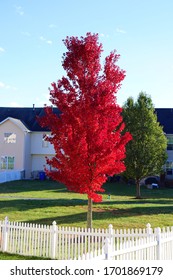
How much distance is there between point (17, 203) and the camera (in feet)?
82.3

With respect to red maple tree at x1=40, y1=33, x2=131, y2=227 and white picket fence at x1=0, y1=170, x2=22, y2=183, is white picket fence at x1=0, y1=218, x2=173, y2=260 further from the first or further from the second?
white picket fence at x1=0, y1=170, x2=22, y2=183

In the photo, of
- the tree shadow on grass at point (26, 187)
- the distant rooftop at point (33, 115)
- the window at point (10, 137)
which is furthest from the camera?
the distant rooftop at point (33, 115)

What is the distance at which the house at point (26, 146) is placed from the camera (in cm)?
4709

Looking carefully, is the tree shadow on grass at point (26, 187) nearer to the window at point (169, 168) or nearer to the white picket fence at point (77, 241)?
the window at point (169, 168)

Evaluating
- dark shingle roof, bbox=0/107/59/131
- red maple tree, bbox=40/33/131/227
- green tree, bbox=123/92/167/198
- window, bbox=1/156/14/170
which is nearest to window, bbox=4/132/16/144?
window, bbox=1/156/14/170

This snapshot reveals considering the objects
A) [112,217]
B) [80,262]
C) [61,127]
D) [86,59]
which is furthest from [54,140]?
[80,262]

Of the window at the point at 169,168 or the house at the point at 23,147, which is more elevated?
the house at the point at 23,147

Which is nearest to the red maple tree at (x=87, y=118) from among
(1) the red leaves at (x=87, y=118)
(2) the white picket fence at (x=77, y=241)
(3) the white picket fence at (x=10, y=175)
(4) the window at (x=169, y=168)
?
(1) the red leaves at (x=87, y=118)

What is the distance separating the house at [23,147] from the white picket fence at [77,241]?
33679mm

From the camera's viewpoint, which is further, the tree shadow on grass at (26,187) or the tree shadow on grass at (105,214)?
the tree shadow on grass at (26,187)

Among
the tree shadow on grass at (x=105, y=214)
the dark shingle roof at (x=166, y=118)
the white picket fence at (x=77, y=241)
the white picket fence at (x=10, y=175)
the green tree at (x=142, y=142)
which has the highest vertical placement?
the dark shingle roof at (x=166, y=118)

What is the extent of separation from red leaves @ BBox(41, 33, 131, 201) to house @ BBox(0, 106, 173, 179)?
30800 mm

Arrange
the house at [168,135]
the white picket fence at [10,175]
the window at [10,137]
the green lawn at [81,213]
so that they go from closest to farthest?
the green lawn at [81,213]
the white picket fence at [10,175]
the house at [168,135]
the window at [10,137]

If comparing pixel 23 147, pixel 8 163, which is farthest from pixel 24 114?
pixel 8 163
